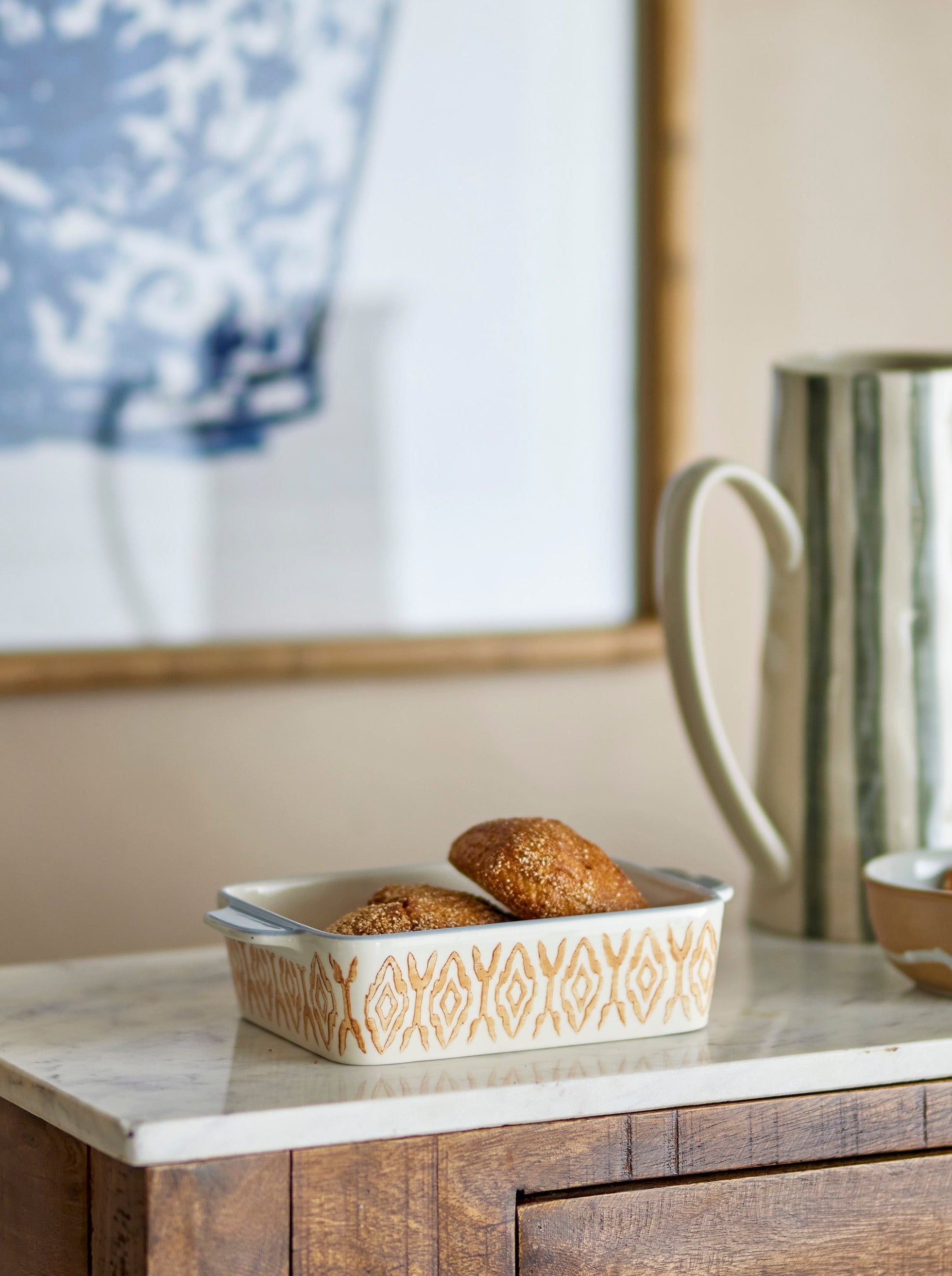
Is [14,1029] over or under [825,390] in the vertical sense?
under

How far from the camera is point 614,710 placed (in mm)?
1147

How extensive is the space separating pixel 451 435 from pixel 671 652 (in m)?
0.31

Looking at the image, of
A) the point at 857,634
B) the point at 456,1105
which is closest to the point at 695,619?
the point at 857,634

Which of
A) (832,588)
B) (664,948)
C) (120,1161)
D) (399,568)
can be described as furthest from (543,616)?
(120,1161)

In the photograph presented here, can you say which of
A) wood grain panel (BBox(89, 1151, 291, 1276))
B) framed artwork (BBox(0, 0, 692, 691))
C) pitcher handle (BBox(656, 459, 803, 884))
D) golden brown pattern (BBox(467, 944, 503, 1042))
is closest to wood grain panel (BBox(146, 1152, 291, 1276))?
wood grain panel (BBox(89, 1151, 291, 1276))

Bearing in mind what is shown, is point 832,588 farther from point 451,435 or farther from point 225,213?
point 225,213

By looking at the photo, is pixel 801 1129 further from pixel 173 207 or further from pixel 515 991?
pixel 173 207

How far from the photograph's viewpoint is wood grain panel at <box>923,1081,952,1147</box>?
0.65 m

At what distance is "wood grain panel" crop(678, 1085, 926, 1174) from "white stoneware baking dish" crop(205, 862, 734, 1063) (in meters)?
0.06

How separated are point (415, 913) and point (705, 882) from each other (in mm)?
135

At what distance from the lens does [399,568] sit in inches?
41.6

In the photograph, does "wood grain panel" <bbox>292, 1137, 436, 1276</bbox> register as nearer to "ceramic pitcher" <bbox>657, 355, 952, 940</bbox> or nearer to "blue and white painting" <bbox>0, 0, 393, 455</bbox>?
"ceramic pitcher" <bbox>657, 355, 952, 940</bbox>

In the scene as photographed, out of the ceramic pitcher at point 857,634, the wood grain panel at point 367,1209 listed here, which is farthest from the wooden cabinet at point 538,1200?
the ceramic pitcher at point 857,634

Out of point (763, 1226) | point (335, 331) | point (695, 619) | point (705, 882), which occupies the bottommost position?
point (763, 1226)
